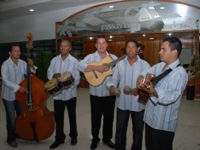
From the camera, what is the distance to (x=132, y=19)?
701 centimetres

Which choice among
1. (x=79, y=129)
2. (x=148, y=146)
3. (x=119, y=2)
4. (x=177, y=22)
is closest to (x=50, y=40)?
(x=119, y=2)


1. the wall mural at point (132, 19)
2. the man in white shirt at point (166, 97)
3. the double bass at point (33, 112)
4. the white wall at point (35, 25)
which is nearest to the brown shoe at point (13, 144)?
the double bass at point (33, 112)

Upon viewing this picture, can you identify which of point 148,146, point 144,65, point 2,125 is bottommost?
point 2,125

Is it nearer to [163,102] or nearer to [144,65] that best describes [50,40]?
[144,65]

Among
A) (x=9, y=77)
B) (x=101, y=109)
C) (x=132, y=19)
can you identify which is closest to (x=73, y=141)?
(x=101, y=109)

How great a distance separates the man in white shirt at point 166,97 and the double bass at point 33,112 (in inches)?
58.4

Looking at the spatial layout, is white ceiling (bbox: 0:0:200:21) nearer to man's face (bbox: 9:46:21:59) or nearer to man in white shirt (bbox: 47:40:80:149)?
man's face (bbox: 9:46:21:59)

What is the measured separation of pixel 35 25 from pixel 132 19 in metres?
4.90

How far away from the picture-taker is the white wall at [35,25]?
8.38 meters

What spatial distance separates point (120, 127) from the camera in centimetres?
219

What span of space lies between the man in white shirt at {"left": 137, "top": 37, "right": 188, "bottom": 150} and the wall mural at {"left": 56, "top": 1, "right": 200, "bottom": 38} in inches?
218

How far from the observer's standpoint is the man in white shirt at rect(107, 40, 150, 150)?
83.3 inches

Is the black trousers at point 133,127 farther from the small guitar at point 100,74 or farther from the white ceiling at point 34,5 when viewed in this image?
the white ceiling at point 34,5

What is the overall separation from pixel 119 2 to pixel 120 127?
5.94m
